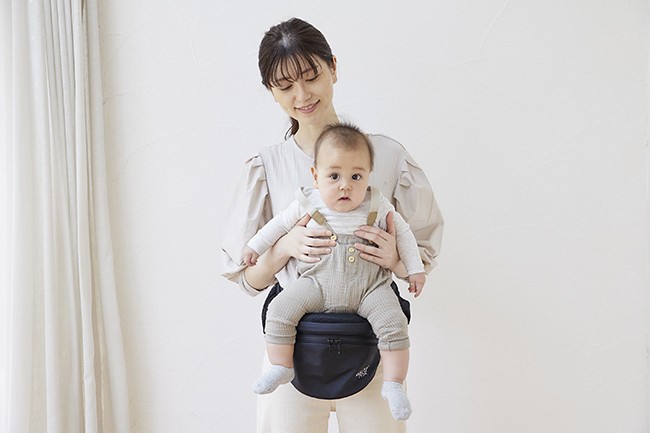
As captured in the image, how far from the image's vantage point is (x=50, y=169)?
1692 millimetres

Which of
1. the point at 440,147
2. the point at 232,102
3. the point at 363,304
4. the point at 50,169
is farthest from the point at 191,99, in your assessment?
the point at 363,304

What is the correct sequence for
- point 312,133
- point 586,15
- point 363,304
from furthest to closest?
point 586,15 < point 312,133 < point 363,304

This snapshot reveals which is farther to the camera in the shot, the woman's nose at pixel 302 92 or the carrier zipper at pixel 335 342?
the woman's nose at pixel 302 92

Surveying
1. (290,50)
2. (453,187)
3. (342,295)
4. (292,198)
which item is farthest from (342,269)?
(453,187)

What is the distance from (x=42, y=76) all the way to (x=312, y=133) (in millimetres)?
965

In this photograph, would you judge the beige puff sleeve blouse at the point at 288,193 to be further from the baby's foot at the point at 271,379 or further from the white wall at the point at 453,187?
the white wall at the point at 453,187

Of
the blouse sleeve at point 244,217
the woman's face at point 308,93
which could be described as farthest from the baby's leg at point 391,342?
the woman's face at point 308,93

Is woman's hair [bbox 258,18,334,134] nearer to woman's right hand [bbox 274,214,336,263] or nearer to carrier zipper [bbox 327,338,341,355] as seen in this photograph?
woman's right hand [bbox 274,214,336,263]

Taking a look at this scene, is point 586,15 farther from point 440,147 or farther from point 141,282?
point 141,282

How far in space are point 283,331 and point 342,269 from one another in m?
0.20

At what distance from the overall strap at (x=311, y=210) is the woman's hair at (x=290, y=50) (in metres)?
0.29

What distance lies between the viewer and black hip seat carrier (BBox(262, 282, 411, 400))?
3.59 feet

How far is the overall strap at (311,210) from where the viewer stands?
3.98 feet

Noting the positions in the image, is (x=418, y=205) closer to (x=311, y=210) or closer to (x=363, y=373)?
(x=311, y=210)
